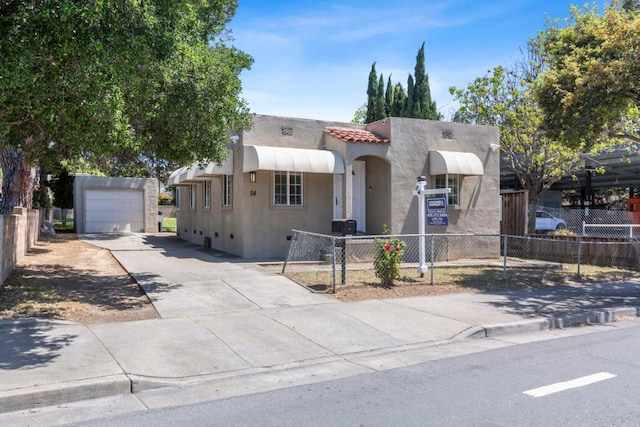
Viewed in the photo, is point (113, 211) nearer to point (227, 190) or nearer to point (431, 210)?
point (227, 190)

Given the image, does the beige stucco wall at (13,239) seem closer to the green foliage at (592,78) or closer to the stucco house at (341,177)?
the stucco house at (341,177)

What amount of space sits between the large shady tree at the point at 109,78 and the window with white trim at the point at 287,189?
5.21m

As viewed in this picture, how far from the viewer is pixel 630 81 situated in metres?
12.2

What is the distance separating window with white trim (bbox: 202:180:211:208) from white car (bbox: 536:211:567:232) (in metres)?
19.3

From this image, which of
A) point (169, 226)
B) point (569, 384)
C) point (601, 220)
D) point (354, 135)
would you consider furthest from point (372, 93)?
point (569, 384)

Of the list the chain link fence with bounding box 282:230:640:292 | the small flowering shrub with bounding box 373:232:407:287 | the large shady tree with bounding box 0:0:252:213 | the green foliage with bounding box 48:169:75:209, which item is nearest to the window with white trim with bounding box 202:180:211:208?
the chain link fence with bounding box 282:230:640:292

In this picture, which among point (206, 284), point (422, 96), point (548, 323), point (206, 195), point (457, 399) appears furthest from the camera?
point (422, 96)

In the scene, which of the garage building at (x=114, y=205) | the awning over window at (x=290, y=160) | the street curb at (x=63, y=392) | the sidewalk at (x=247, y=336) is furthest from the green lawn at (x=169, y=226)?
the street curb at (x=63, y=392)

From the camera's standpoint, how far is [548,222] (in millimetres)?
30922

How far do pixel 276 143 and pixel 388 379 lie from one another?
10982mm

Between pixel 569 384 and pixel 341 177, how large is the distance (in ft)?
37.4

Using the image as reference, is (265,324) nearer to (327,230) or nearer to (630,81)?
(327,230)

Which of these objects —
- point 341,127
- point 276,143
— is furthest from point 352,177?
point 276,143

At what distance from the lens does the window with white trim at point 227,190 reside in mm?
17375
